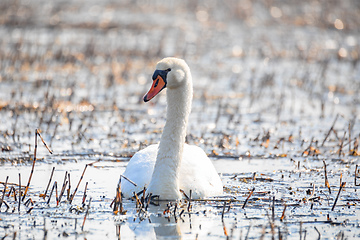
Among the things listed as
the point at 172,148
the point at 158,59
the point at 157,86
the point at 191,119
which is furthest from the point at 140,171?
the point at 158,59

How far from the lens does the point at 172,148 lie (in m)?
6.97

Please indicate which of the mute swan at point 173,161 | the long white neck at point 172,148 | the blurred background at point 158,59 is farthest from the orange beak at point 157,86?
the blurred background at point 158,59

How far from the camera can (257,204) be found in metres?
6.85

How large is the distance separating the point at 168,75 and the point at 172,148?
723mm

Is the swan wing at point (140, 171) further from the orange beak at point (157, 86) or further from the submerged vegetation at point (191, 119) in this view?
the orange beak at point (157, 86)

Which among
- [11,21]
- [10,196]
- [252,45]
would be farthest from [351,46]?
[10,196]

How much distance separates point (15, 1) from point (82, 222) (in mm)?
21274

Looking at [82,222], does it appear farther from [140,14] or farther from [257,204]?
[140,14]

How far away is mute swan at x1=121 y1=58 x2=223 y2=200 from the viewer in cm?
680

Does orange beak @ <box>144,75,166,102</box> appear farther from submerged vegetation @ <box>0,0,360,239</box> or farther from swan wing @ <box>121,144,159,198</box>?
submerged vegetation @ <box>0,0,360,239</box>

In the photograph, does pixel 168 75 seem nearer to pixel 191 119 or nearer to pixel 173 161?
pixel 173 161

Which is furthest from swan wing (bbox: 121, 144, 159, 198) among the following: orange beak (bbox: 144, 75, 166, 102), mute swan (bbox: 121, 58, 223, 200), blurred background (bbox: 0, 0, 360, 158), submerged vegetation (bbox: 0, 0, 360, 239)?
blurred background (bbox: 0, 0, 360, 158)

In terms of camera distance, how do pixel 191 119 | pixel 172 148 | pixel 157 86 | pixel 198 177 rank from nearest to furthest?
pixel 157 86
pixel 172 148
pixel 198 177
pixel 191 119

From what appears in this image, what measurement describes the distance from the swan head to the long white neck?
0.35 ft
